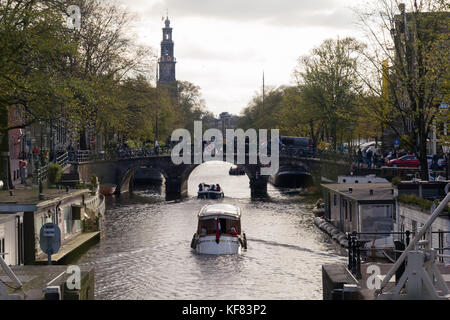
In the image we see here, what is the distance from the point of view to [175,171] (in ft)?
258

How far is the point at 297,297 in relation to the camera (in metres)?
29.0

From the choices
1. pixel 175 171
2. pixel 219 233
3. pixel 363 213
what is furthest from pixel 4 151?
pixel 175 171

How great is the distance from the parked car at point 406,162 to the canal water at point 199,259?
778 cm

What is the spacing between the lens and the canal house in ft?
127

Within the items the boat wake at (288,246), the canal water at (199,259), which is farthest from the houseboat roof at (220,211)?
the boat wake at (288,246)

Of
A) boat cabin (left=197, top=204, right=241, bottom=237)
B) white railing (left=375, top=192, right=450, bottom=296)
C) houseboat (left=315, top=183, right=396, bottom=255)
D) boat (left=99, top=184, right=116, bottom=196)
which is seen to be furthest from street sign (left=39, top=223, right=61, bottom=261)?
boat (left=99, top=184, right=116, bottom=196)

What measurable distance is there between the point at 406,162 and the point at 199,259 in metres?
25.5

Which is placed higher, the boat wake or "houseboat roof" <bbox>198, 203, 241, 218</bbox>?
"houseboat roof" <bbox>198, 203, 241, 218</bbox>

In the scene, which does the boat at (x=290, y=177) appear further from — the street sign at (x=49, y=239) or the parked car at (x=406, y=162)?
the street sign at (x=49, y=239)

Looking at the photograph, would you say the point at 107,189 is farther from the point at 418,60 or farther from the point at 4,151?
the point at 418,60


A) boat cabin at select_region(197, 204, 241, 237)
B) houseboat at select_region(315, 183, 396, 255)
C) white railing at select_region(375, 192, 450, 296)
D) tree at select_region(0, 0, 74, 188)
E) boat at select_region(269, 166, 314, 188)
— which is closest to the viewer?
white railing at select_region(375, 192, 450, 296)

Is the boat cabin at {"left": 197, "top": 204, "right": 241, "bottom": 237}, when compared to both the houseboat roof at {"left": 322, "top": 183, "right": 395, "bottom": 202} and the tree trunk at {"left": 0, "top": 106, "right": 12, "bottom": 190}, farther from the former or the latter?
the tree trunk at {"left": 0, "top": 106, "right": 12, "bottom": 190}
